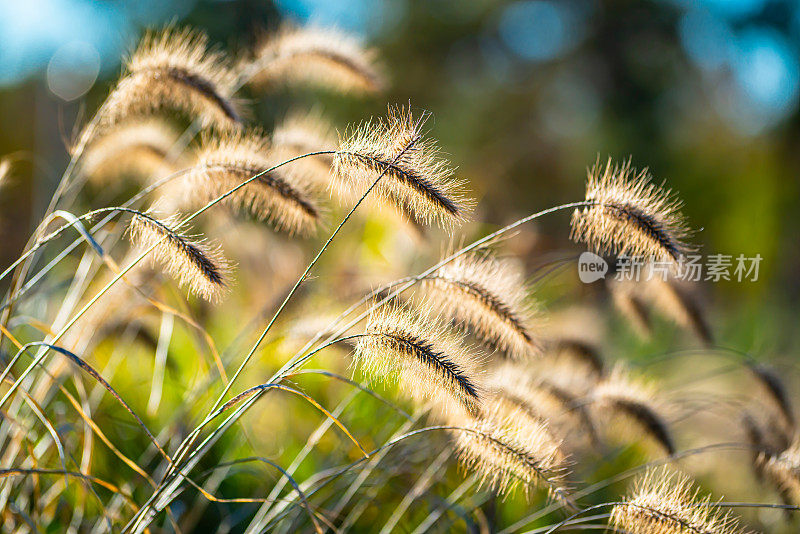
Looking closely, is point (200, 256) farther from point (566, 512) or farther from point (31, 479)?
point (566, 512)

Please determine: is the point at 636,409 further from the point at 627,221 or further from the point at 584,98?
the point at 584,98

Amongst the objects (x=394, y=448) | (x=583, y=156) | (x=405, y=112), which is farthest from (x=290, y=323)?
(x=583, y=156)

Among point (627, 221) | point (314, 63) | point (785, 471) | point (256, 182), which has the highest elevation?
point (314, 63)

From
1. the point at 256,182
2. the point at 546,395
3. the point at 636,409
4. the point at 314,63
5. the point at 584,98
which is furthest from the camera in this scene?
the point at 584,98

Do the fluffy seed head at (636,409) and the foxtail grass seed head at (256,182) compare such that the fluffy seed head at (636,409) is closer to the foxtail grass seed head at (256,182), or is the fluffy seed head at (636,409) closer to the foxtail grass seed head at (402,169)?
the foxtail grass seed head at (402,169)

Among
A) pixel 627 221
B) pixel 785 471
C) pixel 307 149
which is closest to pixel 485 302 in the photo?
pixel 627 221

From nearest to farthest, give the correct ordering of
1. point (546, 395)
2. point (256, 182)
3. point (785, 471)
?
1. point (256, 182)
2. point (785, 471)
3. point (546, 395)

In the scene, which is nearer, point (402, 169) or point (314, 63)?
point (402, 169)
